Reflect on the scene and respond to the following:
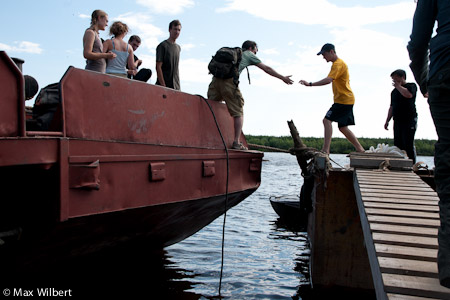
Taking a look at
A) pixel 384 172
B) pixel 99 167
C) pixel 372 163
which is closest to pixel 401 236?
pixel 99 167

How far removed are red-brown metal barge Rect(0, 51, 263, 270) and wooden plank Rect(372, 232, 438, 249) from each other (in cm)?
220

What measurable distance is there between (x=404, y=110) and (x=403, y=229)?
4.99 m

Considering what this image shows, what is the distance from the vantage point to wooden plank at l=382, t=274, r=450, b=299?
2582 mm

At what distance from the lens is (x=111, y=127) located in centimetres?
456

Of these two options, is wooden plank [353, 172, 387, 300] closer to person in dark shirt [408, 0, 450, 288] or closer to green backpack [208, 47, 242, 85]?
person in dark shirt [408, 0, 450, 288]

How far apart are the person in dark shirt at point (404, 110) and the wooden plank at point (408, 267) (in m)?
5.47

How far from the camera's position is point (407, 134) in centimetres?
827

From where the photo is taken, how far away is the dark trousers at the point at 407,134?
8.23 m

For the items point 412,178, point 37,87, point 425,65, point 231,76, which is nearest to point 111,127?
point 37,87

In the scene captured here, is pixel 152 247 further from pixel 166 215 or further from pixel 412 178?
pixel 412 178

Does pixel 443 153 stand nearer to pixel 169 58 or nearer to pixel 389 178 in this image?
pixel 389 178

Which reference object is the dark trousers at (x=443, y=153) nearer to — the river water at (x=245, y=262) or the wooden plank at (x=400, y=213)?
the wooden plank at (x=400, y=213)

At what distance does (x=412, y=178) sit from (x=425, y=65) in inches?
125

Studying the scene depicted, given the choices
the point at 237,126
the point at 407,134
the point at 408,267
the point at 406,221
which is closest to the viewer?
the point at 408,267
